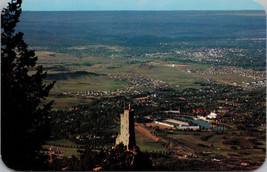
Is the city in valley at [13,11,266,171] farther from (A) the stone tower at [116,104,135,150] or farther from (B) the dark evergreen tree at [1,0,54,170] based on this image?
(B) the dark evergreen tree at [1,0,54,170]

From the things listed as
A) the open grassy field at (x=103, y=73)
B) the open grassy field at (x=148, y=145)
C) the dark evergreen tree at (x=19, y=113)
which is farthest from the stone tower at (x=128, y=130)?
the open grassy field at (x=103, y=73)

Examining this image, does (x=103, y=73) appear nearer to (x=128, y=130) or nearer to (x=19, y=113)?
(x=128, y=130)

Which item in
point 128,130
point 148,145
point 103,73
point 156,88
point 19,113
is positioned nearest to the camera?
point 19,113

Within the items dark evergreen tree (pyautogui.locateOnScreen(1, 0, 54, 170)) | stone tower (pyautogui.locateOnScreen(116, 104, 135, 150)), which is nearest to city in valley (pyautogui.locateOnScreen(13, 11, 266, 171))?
stone tower (pyautogui.locateOnScreen(116, 104, 135, 150))

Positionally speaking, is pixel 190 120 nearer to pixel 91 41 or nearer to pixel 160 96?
pixel 160 96

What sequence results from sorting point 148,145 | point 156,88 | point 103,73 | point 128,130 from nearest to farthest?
point 128,130
point 148,145
point 156,88
point 103,73

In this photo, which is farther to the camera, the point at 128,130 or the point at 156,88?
the point at 156,88

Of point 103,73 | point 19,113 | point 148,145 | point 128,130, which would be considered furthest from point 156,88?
point 19,113

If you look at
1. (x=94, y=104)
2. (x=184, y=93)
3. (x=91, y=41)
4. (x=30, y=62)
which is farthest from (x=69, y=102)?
(x=91, y=41)
